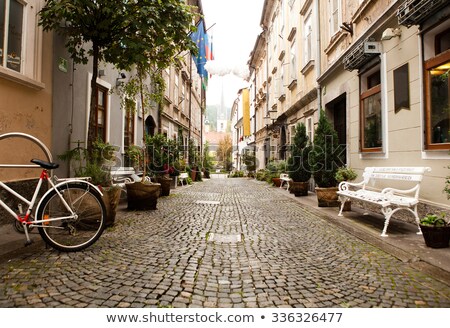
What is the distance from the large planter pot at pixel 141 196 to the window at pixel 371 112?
4.99 meters

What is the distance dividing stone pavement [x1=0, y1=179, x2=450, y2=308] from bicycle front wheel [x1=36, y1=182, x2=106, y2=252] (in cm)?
16

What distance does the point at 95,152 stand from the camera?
555 centimetres

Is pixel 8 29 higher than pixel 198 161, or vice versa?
pixel 8 29

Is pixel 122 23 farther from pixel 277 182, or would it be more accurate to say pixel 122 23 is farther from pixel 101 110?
pixel 277 182

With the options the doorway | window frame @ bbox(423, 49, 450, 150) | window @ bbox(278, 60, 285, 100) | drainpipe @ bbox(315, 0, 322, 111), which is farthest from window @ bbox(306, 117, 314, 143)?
window frame @ bbox(423, 49, 450, 150)

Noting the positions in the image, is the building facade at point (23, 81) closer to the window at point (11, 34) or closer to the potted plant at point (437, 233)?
the window at point (11, 34)

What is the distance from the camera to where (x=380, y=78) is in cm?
672

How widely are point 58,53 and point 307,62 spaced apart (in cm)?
885

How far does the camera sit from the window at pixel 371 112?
21.9 feet

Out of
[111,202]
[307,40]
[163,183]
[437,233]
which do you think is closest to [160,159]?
[163,183]

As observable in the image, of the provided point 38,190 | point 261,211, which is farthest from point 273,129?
point 38,190

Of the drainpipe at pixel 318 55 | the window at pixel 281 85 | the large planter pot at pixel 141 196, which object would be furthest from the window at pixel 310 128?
the large planter pot at pixel 141 196

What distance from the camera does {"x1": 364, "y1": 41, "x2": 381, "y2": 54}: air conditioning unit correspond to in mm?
6305

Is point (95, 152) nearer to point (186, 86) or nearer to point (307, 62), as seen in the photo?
point (307, 62)
